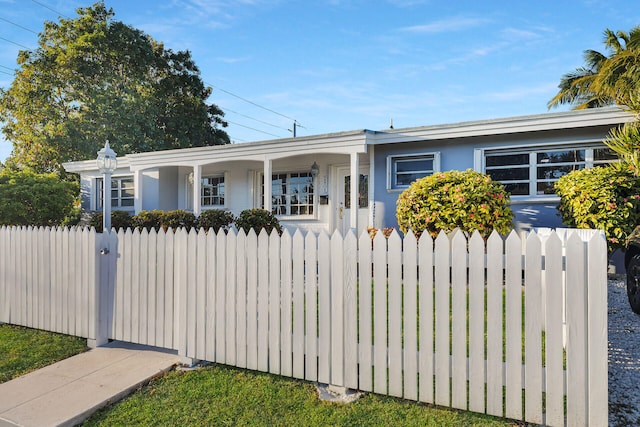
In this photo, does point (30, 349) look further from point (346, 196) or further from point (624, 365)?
point (346, 196)

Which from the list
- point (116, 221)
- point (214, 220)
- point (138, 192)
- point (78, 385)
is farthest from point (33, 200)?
point (78, 385)

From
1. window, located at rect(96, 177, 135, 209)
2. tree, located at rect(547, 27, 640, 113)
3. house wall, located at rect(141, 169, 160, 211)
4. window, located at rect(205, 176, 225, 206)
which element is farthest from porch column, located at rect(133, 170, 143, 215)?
tree, located at rect(547, 27, 640, 113)

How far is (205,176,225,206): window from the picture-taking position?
Result: 13.3m

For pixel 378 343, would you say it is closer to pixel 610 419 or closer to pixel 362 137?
pixel 610 419

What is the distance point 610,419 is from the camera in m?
2.38

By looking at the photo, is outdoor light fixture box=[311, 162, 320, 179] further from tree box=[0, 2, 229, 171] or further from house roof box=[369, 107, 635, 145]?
tree box=[0, 2, 229, 171]

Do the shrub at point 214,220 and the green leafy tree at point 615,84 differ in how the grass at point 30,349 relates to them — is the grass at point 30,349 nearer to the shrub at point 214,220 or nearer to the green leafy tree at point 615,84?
the shrub at point 214,220

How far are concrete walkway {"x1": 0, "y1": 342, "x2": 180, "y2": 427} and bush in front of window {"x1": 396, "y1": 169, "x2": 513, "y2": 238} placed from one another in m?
4.97

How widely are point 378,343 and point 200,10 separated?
37.5 feet

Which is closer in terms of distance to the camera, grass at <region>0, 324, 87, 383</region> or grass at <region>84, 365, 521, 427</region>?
grass at <region>84, 365, 521, 427</region>

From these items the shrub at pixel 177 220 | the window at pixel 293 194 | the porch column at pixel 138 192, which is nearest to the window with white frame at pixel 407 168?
the window at pixel 293 194

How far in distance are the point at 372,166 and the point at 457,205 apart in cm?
323

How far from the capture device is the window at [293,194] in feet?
38.7

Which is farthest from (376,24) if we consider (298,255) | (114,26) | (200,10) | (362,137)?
(114,26)
